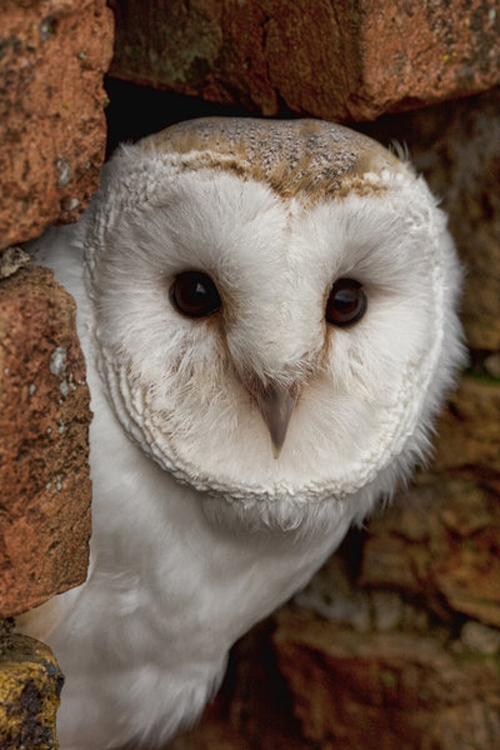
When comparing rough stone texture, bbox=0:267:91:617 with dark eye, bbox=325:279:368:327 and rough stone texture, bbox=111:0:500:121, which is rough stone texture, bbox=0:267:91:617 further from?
rough stone texture, bbox=111:0:500:121

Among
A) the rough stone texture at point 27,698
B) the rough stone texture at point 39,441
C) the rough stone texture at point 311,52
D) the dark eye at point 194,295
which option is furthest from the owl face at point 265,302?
the rough stone texture at point 27,698

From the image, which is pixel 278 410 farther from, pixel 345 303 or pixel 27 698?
pixel 27 698

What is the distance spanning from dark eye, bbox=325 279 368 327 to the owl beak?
137mm

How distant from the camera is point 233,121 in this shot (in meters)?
1.27

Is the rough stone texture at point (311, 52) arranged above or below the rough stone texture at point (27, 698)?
above

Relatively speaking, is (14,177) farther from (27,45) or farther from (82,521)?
(82,521)

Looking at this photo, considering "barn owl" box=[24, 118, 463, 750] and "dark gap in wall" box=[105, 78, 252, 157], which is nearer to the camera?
"barn owl" box=[24, 118, 463, 750]

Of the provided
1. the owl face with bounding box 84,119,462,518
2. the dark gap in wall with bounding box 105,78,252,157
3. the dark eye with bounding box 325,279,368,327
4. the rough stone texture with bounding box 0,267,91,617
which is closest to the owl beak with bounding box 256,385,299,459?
the owl face with bounding box 84,119,462,518

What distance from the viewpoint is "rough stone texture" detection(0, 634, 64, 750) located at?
920 millimetres

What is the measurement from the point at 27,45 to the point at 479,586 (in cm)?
136

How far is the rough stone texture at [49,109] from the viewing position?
90cm

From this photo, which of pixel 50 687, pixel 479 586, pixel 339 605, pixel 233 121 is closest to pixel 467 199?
pixel 233 121

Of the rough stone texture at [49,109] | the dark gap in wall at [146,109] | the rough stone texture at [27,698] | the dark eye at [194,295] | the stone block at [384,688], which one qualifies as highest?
the rough stone texture at [49,109]

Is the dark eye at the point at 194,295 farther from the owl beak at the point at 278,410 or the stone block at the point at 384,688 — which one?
the stone block at the point at 384,688
